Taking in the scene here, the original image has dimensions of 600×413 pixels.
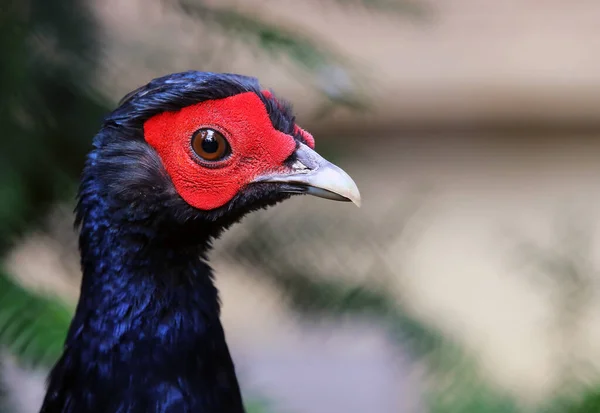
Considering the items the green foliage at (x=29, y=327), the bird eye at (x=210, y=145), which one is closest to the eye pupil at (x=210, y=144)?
the bird eye at (x=210, y=145)

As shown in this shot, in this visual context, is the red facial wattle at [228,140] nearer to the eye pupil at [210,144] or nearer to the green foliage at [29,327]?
the eye pupil at [210,144]

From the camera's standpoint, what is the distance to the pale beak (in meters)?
0.63

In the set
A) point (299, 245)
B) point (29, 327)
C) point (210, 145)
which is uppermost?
point (299, 245)

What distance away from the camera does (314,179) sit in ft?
2.09

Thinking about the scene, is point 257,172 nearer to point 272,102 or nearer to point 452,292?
point 272,102

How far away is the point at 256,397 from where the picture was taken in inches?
34.9

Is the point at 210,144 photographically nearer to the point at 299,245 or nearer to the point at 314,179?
the point at 314,179

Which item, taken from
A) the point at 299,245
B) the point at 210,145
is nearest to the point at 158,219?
the point at 210,145

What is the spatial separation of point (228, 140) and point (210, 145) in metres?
0.01

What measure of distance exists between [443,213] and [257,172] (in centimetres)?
150

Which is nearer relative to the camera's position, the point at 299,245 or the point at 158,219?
the point at 158,219

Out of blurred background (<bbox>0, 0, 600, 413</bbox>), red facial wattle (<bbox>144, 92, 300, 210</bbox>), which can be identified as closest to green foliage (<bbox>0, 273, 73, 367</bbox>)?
blurred background (<bbox>0, 0, 600, 413</bbox>)

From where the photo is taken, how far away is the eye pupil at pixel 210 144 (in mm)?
629

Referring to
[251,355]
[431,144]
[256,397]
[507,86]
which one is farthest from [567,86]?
[256,397]
